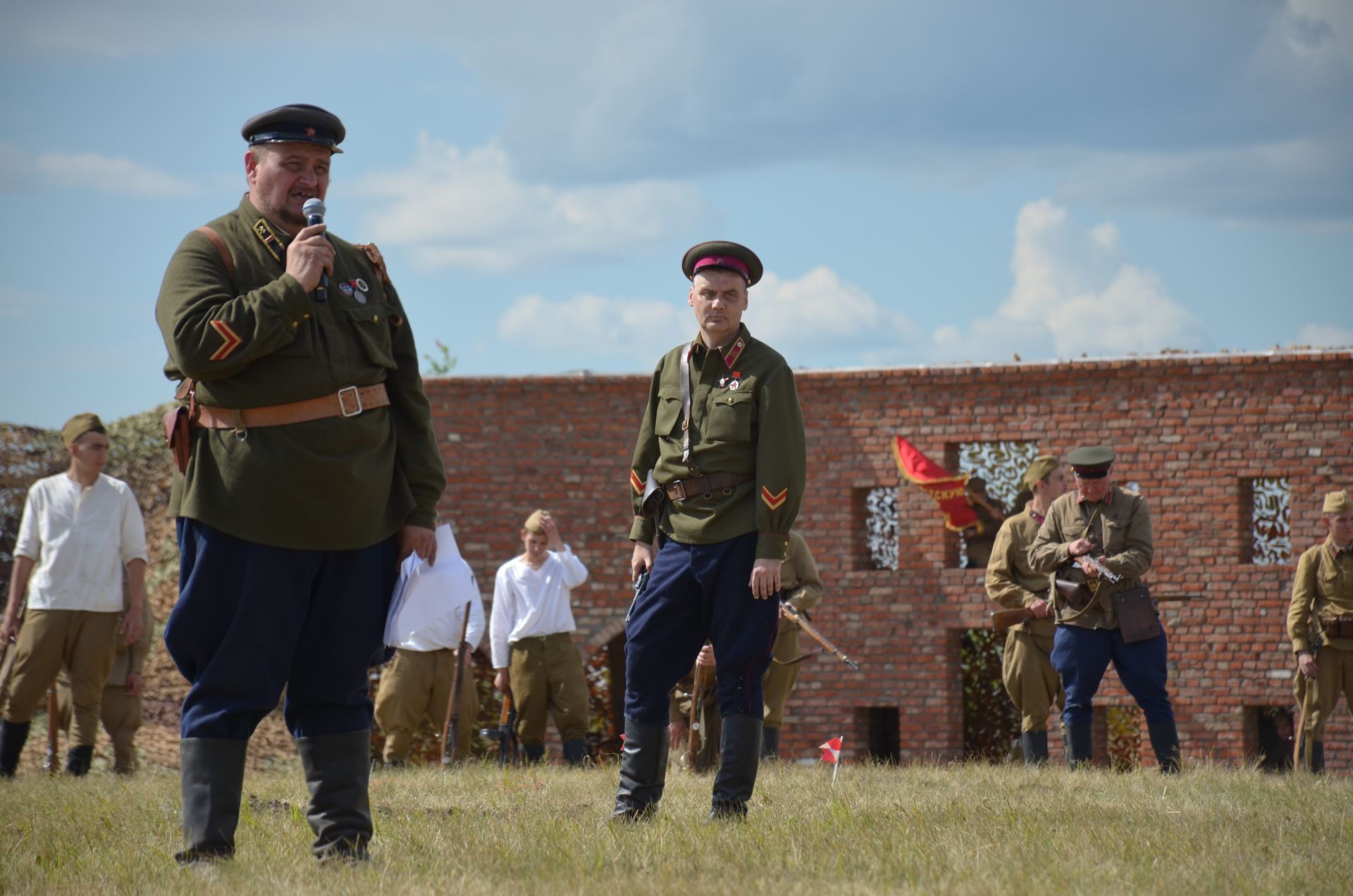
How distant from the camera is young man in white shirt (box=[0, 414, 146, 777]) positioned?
926 cm

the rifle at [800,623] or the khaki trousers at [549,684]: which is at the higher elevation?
the rifle at [800,623]

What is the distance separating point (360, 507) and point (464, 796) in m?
3.57

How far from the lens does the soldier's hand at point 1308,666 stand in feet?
38.5

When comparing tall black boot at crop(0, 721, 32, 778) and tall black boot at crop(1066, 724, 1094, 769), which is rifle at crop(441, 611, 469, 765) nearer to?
tall black boot at crop(0, 721, 32, 778)

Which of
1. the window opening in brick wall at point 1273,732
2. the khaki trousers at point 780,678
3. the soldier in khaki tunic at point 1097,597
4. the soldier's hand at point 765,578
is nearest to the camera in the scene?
the soldier's hand at point 765,578

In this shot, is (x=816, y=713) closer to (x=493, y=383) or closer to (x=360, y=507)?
(x=493, y=383)

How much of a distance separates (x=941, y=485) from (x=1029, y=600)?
702 cm

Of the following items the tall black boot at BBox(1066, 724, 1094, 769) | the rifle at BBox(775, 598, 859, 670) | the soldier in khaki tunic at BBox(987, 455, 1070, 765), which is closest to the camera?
the tall black boot at BBox(1066, 724, 1094, 769)

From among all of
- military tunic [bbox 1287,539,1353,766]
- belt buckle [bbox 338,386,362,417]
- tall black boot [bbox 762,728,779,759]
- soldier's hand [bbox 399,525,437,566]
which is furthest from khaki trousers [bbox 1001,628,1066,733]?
belt buckle [bbox 338,386,362,417]

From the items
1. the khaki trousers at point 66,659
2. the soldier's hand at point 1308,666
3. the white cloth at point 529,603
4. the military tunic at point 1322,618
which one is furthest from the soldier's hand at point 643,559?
the soldier's hand at point 1308,666

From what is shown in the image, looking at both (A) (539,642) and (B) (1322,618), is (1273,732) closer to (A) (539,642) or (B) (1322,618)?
(B) (1322,618)

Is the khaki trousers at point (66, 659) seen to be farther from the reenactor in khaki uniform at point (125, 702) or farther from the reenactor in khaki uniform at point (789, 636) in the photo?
the reenactor in khaki uniform at point (789, 636)

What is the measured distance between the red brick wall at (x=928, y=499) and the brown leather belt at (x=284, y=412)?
1451 cm

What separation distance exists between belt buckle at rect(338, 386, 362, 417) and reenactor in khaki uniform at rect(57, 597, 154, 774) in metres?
7.22
